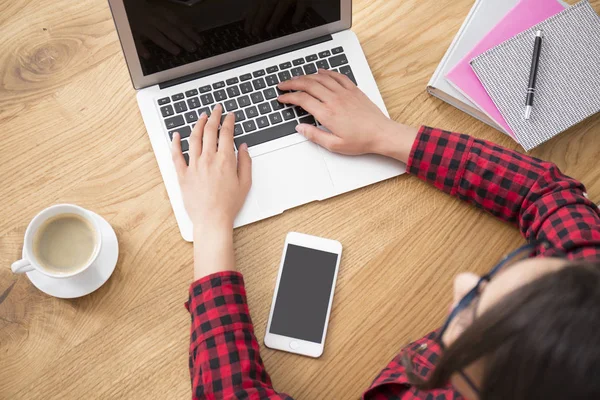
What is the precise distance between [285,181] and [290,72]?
18cm

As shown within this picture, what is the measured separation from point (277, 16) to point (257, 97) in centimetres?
13

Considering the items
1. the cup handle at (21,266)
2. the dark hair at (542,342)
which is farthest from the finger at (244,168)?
the dark hair at (542,342)

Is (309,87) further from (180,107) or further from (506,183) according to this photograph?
(506,183)

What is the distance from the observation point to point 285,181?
92 centimetres

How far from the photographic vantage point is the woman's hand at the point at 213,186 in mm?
863

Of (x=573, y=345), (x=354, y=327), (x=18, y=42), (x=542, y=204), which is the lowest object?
(x=354, y=327)

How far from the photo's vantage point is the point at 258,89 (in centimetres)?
95

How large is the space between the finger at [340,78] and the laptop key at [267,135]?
106 mm

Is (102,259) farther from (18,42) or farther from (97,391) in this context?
(18,42)

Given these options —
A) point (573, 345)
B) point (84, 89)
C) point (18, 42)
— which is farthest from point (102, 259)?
point (573, 345)

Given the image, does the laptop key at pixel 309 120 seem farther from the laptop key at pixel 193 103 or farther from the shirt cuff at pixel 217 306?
the shirt cuff at pixel 217 306

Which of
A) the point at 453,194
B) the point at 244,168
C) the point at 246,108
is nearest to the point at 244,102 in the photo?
the point at 246,108

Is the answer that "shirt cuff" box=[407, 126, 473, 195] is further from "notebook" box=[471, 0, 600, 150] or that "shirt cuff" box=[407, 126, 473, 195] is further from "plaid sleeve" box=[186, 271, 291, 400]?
"plaid sleeve" box=[186, 271, 291, 400]

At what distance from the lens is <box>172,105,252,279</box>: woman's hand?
0.86 m
